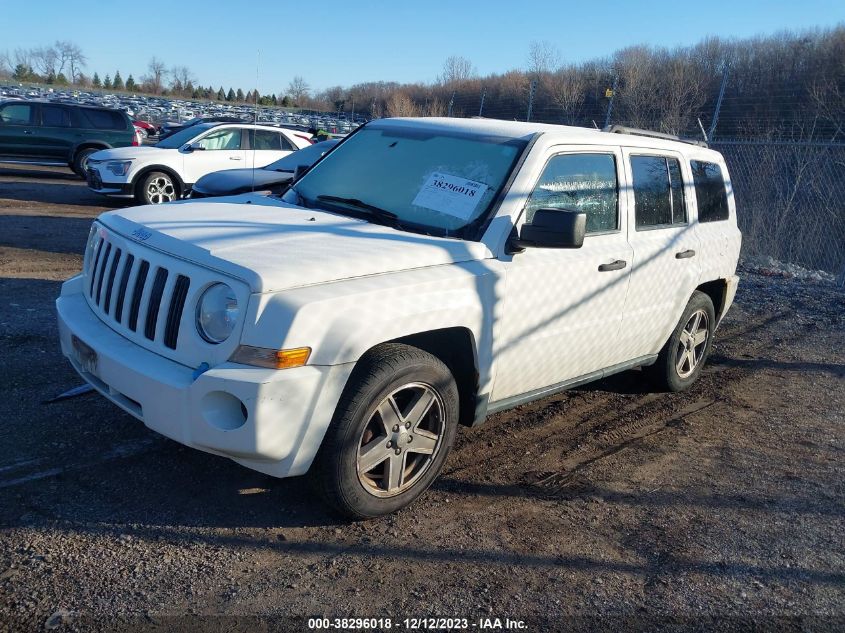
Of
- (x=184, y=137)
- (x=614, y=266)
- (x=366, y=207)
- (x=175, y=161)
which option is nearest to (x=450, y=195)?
(x=366, y=207)

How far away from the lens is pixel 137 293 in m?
3.62

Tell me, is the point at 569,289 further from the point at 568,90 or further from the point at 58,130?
the point at 568,90

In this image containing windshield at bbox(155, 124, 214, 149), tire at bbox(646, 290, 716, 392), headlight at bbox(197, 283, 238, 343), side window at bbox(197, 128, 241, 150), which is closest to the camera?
headlight at bbox(197, 283, 238, 343)

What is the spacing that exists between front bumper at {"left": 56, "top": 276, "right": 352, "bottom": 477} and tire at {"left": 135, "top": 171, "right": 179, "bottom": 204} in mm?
10471

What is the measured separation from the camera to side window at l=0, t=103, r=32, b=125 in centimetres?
1755

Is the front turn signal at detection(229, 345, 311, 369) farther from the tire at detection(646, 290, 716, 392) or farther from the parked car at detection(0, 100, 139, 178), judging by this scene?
the parked car at detection(0, 100, 139, 178)

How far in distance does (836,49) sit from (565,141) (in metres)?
24.3

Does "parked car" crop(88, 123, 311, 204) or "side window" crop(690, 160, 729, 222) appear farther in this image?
"parked car" crop(88, 123, 311, 204)

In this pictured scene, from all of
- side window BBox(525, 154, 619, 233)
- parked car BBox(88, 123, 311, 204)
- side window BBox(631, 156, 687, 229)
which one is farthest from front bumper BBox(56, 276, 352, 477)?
parked car BBox(88, 123, 311, 204)

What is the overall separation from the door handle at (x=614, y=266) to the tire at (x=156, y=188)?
10.2 m

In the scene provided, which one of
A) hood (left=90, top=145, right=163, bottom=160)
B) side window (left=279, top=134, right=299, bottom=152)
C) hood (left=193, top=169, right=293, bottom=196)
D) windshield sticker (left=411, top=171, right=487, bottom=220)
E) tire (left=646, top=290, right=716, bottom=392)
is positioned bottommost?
tire (left=646, top=290, right=716, bottom=392)

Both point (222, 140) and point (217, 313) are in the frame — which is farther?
point (222, 140)

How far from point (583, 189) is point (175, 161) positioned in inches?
408

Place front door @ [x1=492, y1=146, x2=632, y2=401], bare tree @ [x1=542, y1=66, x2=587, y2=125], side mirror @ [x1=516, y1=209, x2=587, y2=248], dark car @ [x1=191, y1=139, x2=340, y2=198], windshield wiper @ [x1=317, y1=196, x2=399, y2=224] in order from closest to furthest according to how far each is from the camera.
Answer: side mirror @ [x1=516, y1=209, x2=587, y2=248], front door @ [x1=492, y1=146, x2=632, y2=401], windshield wiper @ [x1=317, y1=196, x2=399, y2=224], dark car @ [x1=191, y1=139, x2=340, y2=198], bare tree @ [x1=542, y1=66, x2=587, y2=125]
